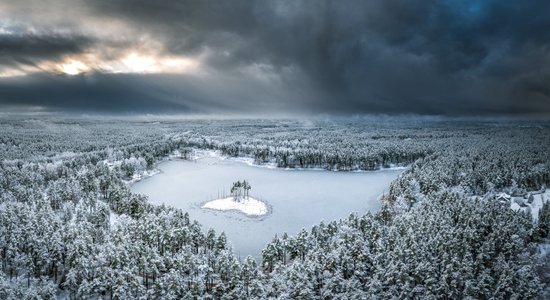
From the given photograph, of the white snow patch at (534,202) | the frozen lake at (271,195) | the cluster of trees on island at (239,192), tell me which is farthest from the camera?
the cluster of trees on island at (239,192)

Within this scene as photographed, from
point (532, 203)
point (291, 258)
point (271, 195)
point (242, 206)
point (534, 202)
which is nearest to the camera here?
point (291, 258)

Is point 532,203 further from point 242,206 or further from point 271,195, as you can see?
point 242,206

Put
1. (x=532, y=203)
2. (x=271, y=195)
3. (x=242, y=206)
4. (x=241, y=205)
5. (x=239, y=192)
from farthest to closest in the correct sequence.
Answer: (x=239, y=192), (x=271, y=195), (x=241, y=205), (x=242, y=206), (x=532, y=203)

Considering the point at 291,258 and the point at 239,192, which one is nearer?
the point at 291,258

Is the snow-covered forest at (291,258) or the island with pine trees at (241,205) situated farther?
the island with pine trees at (241,205)

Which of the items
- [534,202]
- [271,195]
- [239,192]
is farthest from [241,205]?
[534,202]

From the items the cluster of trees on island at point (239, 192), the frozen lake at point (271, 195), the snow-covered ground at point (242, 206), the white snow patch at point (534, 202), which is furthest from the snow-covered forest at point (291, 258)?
the cluster of trees on island at point (239, 192)

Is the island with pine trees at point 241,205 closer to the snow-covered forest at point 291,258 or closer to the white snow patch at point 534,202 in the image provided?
the snow-covered forest at point 291,258
